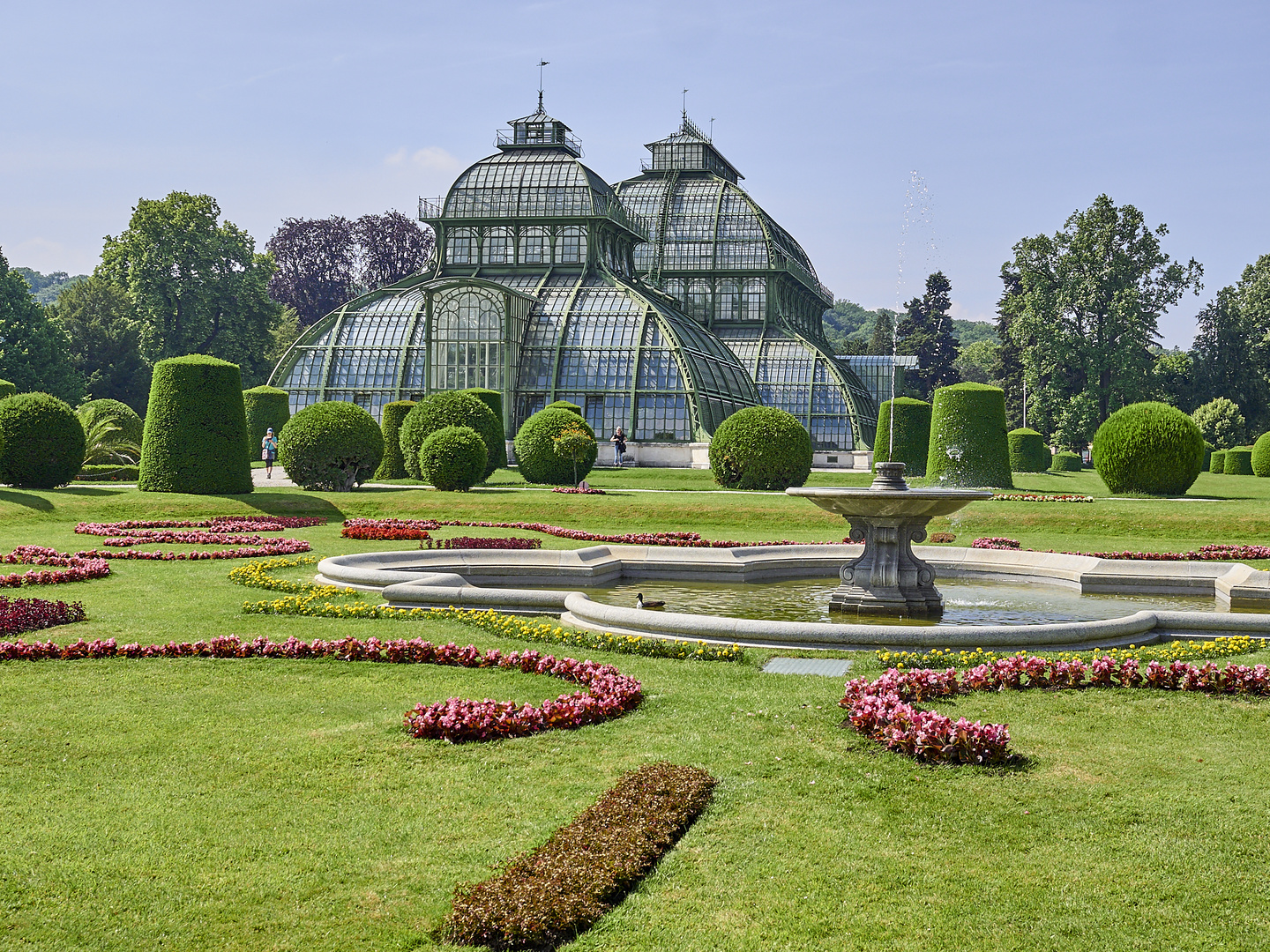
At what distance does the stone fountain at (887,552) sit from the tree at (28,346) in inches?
1980

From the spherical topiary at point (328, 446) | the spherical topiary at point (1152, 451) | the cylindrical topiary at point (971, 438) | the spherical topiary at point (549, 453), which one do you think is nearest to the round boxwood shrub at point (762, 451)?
the spherical topiary at point (549, 453)

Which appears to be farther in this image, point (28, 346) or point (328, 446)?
point (28, 346)

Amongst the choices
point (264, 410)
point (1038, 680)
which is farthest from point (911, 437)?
point (1038, 680)

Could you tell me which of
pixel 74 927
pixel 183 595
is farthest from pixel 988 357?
pixel 74 927

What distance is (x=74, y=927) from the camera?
4809mm

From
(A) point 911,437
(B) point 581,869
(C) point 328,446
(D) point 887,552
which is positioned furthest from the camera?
(A) point 911,437

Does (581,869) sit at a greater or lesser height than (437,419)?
lesser

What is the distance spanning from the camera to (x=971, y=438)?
3409 centimetres

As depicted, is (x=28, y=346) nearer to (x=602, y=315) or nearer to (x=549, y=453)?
(x=602, y=315)

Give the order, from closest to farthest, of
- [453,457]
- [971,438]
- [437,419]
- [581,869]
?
[581,869] → [453,457] → [437,419] → [971,438]

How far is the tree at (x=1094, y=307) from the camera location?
60.9 m

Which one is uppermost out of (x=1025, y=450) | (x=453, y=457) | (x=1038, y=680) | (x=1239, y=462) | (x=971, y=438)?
(x=971, y=438)

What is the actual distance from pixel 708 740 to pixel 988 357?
4616 inches

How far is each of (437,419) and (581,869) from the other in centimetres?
2902
